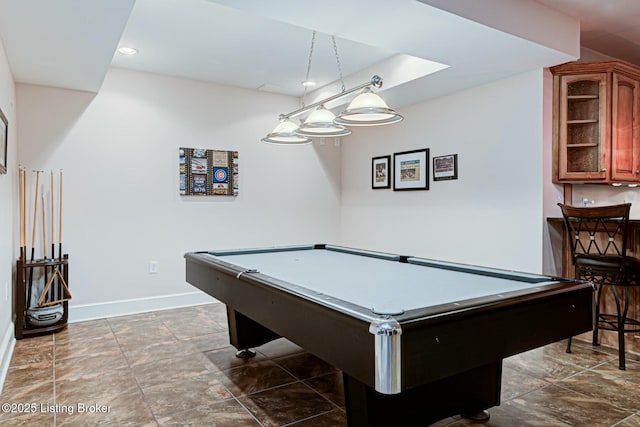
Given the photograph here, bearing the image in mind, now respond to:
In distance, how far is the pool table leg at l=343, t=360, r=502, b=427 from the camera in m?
1.73

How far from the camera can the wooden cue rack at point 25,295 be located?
11.4ft

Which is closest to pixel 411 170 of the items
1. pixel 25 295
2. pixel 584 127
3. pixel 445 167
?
pixel 445 167

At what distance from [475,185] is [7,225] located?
407cm

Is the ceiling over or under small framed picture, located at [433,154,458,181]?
over

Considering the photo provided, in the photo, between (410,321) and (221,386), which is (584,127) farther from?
(221,386)

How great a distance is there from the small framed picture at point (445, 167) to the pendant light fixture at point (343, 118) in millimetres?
1695

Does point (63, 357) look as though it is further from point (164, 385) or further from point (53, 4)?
point (53, 4)

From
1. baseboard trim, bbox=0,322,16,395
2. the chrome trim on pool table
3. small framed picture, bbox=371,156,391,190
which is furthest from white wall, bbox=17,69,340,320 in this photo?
the chrome trim on pool table

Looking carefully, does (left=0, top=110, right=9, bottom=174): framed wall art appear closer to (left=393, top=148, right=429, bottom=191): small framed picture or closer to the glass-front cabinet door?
(left=393, top=148, right=429, bottom=191): small framed picture

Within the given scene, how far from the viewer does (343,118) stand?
2.78 metres

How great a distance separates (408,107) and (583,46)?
177 centimetres

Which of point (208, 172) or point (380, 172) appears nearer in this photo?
point (208, 172)

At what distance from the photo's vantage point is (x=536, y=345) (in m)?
1.66

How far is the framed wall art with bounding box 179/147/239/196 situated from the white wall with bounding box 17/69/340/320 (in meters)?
0.08
